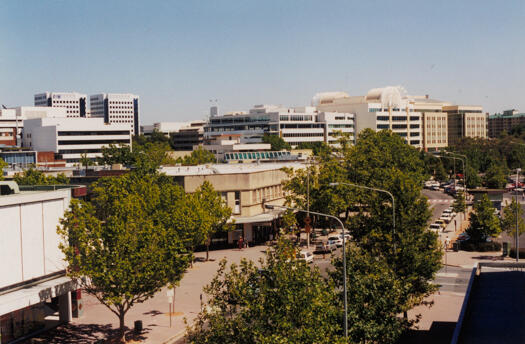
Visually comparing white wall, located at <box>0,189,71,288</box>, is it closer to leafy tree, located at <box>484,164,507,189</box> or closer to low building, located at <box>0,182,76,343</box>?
low building, located at <box>0,182,76,343</box>

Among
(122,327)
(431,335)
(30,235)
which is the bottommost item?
(431,335)

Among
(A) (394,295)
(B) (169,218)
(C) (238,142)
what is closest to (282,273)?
(A) (394,295)

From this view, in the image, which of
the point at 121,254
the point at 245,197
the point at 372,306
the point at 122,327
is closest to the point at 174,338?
the point at 122,327

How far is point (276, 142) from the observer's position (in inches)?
7062

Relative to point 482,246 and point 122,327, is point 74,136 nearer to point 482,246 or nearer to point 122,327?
point 482,246

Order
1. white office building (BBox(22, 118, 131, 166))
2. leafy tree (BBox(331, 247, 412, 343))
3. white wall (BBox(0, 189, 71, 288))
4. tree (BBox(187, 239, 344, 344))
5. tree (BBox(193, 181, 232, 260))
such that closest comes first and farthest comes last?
tree (BBox(187, 239, 344, 344)) < leafy tree (BBox(331, 247, 412, 343)) < white wall (BBox(0, 189, 71, 288)) < tree (BBox(193, 181, 232, 260)) < white office building (BBox(22, 118, 131, 166))

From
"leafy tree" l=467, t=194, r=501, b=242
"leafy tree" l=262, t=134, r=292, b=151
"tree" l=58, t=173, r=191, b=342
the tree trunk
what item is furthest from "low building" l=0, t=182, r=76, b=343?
"leafy tree" l=262, t=134, r=292, b=151

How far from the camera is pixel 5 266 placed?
103ft

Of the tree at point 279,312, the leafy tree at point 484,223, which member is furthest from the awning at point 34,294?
the leafy tree at point 484,223

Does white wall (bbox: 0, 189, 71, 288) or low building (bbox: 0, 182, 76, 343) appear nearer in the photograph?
low building (bbox: 0, 182, 76, 343)

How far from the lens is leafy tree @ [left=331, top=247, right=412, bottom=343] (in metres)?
26.2

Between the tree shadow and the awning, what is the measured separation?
3.10m

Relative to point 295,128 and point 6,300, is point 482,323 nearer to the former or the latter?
point 6,300

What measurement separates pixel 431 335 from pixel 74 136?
152 m
